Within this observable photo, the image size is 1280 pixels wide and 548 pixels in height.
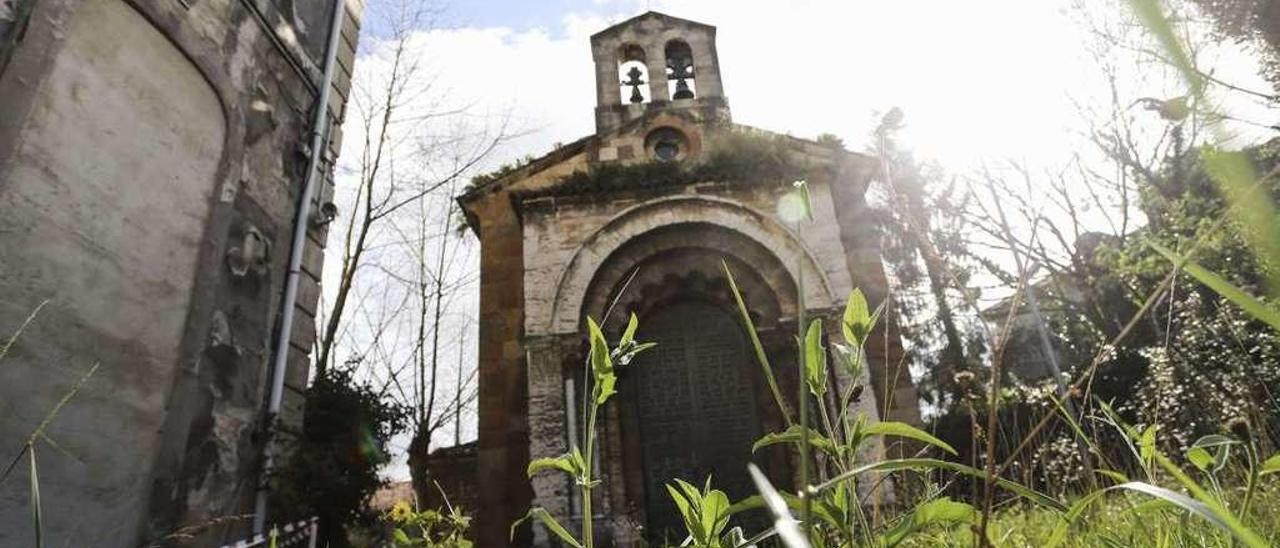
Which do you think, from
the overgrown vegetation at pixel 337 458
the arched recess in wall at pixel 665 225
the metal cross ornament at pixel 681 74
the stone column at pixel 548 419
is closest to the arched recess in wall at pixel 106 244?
the overgrown vegetation at pixel 337 458

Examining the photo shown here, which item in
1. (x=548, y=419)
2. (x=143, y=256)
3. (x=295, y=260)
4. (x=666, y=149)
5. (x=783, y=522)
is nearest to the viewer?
(x=783, y=522)

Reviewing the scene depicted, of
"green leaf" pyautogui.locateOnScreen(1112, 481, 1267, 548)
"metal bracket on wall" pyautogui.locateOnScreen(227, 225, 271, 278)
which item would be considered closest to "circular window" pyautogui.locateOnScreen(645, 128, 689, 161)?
"metal bracket on wall" pyautogui.locateOnScreen(227, 225, 271, 278)

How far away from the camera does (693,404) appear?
25.8 feet

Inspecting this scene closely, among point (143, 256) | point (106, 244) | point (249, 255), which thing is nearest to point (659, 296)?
point (249, 255)

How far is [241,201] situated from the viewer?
217 inches

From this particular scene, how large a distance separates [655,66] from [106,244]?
301 inches

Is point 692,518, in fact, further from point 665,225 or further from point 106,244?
point 665,225

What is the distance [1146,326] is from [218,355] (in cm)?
1392

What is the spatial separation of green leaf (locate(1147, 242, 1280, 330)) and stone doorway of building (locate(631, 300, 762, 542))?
22.4 feet

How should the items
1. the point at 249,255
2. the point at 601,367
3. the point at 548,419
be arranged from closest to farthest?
the point at 601,367 < the point at 249,255 < the point at 548,419

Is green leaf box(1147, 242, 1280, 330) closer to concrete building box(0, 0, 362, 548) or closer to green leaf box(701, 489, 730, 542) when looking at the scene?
green leaf box(701, 489, 730, 542)

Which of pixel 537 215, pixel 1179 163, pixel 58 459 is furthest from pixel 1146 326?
pixel 58 459

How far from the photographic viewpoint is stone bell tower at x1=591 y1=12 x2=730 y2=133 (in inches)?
389

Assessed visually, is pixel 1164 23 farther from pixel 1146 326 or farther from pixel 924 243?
pixel 1146 326
